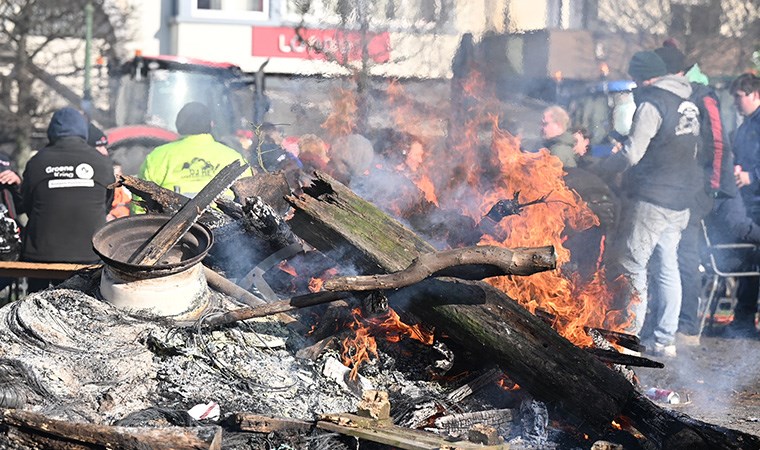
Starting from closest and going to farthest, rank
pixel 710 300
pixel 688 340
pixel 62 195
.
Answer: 1. pixel 62 195
2. pixel 688 340
3. pixel 710 300

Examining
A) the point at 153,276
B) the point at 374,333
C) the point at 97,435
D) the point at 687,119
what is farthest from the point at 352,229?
the point at 687,119

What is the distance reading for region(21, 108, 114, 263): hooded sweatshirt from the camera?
8156mm

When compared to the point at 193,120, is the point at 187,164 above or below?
below

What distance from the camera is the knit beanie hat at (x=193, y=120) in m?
8.45

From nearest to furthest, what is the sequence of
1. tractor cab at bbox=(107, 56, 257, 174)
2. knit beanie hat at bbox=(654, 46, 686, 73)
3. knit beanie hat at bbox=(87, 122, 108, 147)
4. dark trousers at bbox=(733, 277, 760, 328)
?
knit beanie hat at bbox=(654, 46, 686, 73)
dark trousers at bbox=(733, 277, 760, 328)
knit beanie hat at bbox=(87, 122, 108, 147)
tractor cab at bbox=(107, 56, 257, 174)

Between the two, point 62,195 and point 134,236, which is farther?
point 62,195

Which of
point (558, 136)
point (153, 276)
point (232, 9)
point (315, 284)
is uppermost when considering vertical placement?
point (232, 9)

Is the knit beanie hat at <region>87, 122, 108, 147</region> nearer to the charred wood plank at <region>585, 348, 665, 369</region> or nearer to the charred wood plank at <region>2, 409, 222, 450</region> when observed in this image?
the charred wood plank at <region>2, 409, 222, 450</region>

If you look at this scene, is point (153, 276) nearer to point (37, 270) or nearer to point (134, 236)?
point (134, 236)

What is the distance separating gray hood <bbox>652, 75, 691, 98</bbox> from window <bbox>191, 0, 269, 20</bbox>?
46.2ft

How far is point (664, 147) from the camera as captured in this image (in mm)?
8641

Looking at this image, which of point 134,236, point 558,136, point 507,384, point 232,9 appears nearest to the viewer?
point 507,384

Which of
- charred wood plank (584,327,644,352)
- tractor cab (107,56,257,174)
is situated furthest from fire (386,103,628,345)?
tractor cab (107,56,257,174)

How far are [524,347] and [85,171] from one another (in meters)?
4.67
